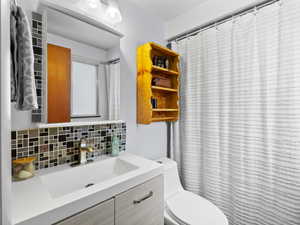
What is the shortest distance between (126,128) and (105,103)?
0.33m

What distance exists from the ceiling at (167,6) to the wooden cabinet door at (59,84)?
3.06ft

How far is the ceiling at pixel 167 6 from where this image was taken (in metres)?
1.48

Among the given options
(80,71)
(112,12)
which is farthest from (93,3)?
(80,71)

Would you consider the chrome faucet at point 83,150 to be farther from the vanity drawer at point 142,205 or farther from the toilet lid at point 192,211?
the toilet lid at point 192,211

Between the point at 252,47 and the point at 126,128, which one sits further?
the point at 126,128

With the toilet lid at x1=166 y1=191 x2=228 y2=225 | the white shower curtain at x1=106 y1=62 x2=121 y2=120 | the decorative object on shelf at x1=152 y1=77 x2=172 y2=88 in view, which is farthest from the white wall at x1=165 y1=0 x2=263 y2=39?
the toilet lid at x1=166 y1=191 x2=228 y2=225

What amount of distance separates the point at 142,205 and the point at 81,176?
17.5 inches

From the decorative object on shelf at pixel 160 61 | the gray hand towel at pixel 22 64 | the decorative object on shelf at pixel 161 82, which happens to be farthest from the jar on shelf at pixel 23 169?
the decorative object on shelf at pixel 160 61

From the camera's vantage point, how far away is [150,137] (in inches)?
64.6

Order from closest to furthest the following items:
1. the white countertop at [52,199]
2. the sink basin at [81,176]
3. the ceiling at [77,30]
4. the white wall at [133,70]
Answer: the white countertop at [52,199]
the sink basin at [81,176]
the ceiling at [77,30]
the white wall at [133,70]

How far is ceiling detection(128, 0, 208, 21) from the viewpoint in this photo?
4.87 ft

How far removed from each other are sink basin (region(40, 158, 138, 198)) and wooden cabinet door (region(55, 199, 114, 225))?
1.08 ft

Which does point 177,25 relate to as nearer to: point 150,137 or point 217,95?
point 217,95

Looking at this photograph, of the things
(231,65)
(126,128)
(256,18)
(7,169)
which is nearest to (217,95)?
(231,65)
